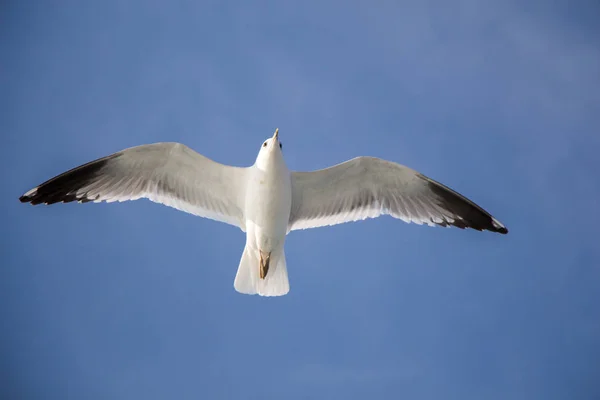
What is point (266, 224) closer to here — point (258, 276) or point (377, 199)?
point (258, 276)

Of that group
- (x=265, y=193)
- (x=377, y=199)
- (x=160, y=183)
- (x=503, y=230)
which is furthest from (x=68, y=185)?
(x=503, y=230)

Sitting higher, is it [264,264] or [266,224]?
[266,224]

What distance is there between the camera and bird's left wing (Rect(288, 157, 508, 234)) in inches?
220

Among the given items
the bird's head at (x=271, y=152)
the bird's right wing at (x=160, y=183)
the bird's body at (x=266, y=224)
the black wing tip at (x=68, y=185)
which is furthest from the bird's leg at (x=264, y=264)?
the black wing tip at (x=68, y=185)

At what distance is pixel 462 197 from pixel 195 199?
7.81ft

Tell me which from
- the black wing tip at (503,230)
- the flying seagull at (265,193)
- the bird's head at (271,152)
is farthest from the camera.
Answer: the black wing tip at (503,230)

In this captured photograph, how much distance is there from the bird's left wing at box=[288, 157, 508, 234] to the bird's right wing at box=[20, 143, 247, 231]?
59 centimetres

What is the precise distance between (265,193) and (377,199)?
1081 millimetres

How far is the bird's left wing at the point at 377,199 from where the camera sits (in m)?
5.59

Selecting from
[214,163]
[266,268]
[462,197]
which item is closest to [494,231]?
[462,197]

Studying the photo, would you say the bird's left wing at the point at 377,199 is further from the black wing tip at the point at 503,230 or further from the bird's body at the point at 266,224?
the bird's body at the point at 266,224

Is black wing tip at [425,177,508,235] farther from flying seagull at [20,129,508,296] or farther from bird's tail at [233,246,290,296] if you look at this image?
bird's tail at [233,246,290,296]

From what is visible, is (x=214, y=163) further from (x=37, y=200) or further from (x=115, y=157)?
(x=37, y=200)

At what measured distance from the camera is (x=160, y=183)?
5.62 m
